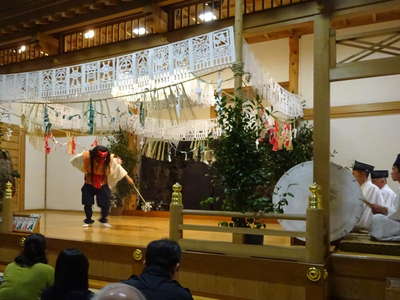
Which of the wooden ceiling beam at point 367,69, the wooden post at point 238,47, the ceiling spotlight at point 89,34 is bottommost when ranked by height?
the wooden ceiling beam at point 367,69

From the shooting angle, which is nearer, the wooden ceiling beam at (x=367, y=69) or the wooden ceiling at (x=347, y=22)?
the wooden ceiling beam at (x=367, y=69)

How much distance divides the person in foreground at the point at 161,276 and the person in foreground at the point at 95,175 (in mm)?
4435

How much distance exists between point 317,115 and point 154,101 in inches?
76.6

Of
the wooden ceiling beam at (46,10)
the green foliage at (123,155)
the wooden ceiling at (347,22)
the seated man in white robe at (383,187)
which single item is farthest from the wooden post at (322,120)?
the green foliage at (123,155)

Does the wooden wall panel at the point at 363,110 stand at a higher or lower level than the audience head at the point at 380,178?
higher

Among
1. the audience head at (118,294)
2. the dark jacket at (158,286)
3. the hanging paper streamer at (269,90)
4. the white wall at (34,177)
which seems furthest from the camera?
the white wall at (34,177)

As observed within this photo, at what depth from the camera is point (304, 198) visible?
Result: 4.24 metres

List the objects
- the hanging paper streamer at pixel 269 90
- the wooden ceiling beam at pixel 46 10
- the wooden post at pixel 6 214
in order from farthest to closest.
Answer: the wooden ceiling beam at pixel 46 10 < the wooden post at pixel 6 214 < the hanging paper streamer at pixel 269 90

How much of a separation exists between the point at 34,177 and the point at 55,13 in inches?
193

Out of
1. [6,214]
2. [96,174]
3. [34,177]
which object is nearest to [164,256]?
[6,214]

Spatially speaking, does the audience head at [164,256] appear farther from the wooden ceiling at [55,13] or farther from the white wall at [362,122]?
the white wall at [362,122]

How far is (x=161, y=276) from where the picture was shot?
1.96 metres

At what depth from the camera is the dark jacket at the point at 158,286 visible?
183 cm

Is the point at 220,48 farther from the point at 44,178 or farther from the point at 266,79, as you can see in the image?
the point at 44,178
